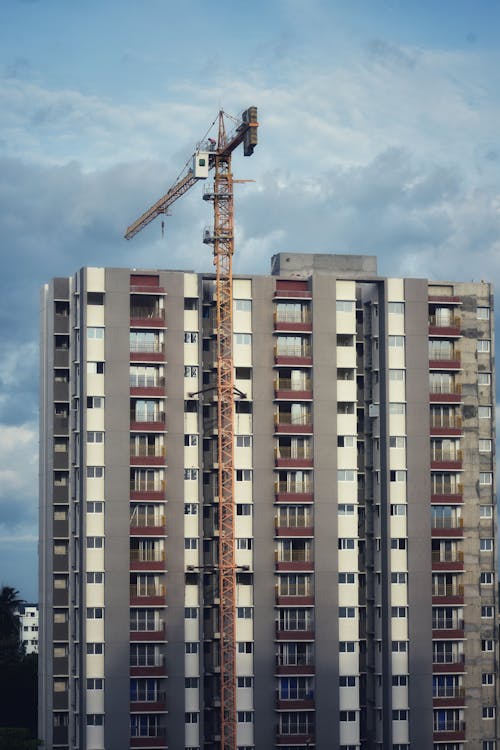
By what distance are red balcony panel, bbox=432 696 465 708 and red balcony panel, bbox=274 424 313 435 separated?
29.6 meters

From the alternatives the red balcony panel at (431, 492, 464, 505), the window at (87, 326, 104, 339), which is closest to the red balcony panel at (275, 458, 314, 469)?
the red balcony panel at (431, 492, 464, 505)

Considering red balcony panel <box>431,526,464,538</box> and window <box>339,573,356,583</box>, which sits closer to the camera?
window <box>339,573,356,583</box>

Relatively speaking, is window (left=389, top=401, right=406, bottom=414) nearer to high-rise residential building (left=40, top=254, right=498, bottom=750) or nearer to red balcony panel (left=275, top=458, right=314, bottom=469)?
high-rise residential building (left=40, top=254, right=498, bottom=750)

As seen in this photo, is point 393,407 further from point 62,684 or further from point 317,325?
point 62,684

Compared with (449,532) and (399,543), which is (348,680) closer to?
(399,543)

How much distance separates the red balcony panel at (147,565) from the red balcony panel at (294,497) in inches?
519

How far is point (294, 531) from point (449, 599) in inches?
692

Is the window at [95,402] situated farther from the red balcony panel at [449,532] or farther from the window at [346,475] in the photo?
the red balcony panel at [449,532]

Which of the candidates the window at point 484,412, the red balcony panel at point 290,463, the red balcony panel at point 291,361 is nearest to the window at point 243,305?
the red balcony panel at point 291,361

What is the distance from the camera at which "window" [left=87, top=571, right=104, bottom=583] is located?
145150 mm

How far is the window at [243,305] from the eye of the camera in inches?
5982

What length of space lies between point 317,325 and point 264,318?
5403 mm

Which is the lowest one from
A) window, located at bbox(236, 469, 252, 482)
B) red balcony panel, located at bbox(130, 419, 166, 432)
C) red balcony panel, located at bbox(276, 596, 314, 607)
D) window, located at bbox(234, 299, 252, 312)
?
red balcony panel, located at bbox(276, 596, 314, 607)

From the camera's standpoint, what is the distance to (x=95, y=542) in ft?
478
